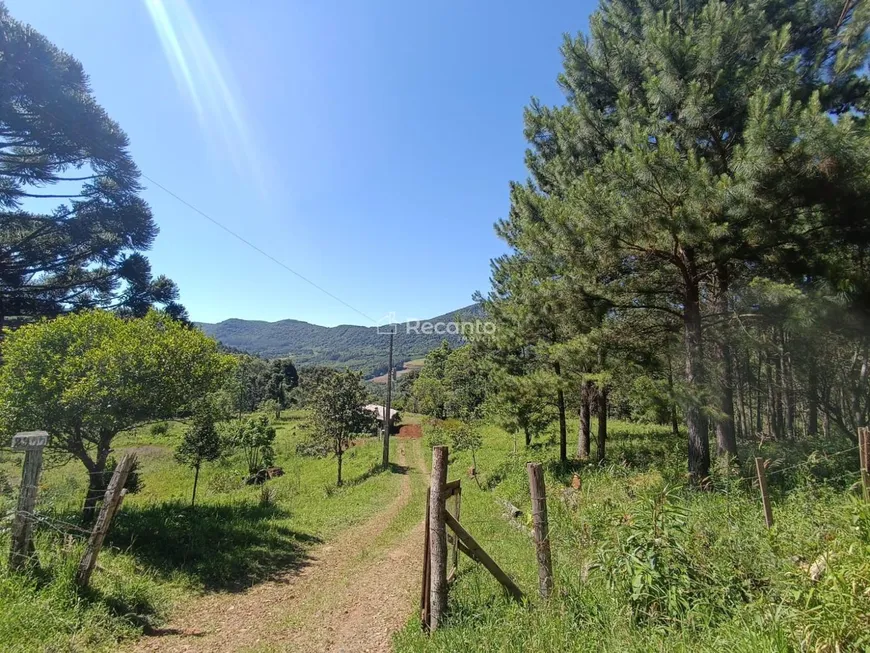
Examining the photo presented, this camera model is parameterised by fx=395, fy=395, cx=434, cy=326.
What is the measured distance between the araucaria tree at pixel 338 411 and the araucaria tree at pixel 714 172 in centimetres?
1173

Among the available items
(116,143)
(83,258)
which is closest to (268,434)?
→ (83,258)

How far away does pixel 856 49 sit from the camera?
6652mm

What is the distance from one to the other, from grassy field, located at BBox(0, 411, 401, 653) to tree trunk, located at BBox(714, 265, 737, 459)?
8.44 metres

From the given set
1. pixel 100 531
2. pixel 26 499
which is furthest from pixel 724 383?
pixel 26 499

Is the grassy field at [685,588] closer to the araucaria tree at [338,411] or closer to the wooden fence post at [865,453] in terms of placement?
the wooden fence post at [865,453]

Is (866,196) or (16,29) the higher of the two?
(16,29)

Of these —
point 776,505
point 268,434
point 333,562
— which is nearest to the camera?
point 776,505

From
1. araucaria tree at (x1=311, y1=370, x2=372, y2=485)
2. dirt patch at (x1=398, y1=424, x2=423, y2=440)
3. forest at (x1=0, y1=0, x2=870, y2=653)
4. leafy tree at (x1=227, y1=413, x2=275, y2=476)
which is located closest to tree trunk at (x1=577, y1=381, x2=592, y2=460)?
forest at (x1=0, y1=0, x2=870, y2=653)

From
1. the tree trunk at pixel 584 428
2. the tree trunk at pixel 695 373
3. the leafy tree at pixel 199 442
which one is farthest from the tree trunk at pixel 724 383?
the leafy tree at pixel 199 442

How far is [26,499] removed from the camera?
467 centimetres

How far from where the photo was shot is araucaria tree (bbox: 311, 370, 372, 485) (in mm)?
17281

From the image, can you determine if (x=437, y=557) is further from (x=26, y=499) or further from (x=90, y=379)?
(x=90, y=379)

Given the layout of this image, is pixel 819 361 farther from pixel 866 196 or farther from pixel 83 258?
pixel 83 258

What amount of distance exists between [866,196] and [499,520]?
28.0 feet
